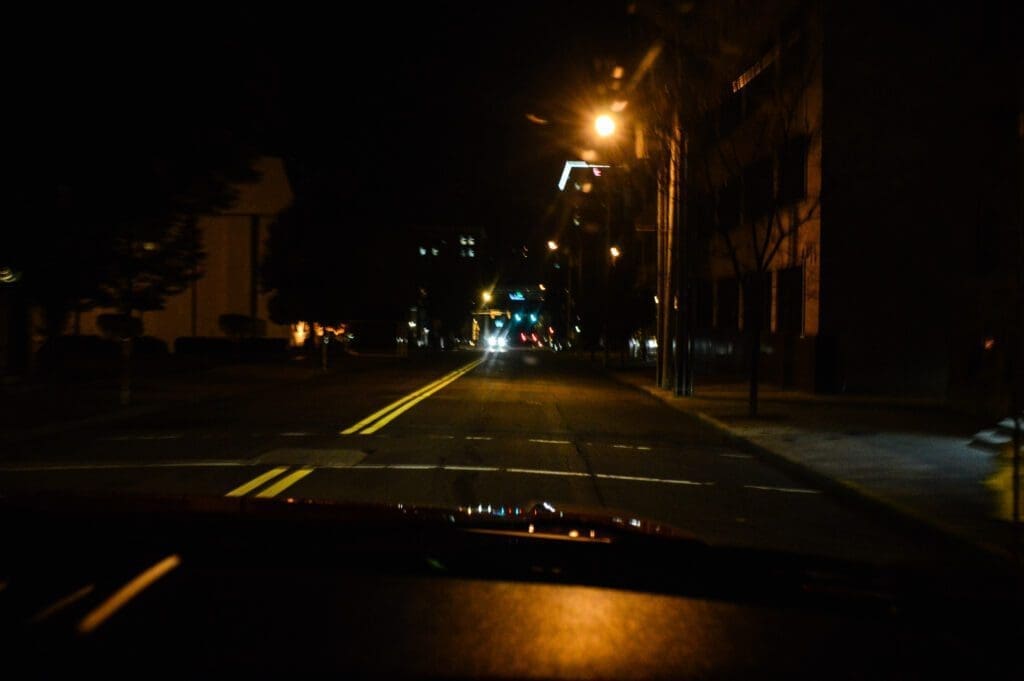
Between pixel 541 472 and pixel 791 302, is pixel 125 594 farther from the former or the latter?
pixel 791 302

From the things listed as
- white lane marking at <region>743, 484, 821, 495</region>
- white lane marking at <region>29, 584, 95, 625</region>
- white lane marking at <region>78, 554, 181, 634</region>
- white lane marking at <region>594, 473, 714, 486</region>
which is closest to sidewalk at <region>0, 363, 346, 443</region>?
white lane marking at <region>594, 473, 714, 486</region>

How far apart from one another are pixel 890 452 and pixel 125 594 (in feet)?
47.7

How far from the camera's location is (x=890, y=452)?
1544 cm

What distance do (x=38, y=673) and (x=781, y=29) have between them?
29982mm

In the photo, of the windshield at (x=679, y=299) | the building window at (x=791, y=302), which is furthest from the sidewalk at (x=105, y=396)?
the building window at (x=791, y=302)

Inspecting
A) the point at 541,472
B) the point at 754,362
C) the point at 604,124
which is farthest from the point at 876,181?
the point at 541,472

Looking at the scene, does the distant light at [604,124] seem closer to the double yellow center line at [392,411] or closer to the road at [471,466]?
the road at [471,466]

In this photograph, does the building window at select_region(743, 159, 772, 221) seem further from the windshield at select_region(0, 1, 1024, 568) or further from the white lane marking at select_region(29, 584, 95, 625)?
the white lane marking at select_region(29, 584, 95, 625)

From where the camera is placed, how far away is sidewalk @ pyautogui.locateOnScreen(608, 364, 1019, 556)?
10234mm

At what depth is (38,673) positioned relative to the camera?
2.28 meters

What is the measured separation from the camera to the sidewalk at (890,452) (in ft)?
33.6

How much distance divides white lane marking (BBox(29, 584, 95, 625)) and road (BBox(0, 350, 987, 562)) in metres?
2.99

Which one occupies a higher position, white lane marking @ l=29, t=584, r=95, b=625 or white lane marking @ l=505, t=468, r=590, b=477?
white lane marking @ l=29, t=584, r=95, b=625

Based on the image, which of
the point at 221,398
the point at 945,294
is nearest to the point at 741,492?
the point at 221,398
